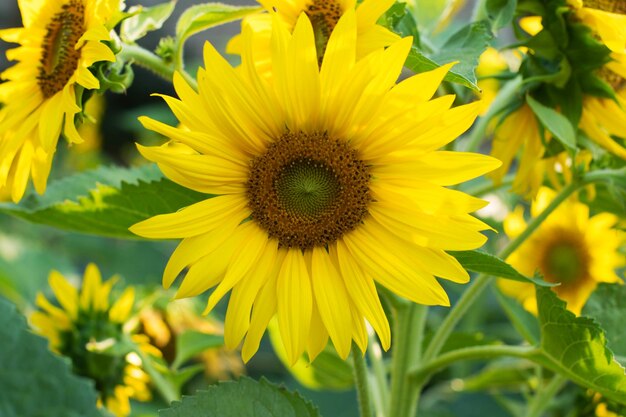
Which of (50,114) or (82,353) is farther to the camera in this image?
(82,353)

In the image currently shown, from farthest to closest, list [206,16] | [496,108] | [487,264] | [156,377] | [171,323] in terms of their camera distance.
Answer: [171,323], [156,377], [496,108], [206,16], [487,264]

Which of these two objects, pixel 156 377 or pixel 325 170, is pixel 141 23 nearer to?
pixel 325 170

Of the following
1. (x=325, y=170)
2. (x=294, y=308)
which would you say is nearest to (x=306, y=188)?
(x=325, y=170)

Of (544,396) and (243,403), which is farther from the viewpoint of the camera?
(544,396)

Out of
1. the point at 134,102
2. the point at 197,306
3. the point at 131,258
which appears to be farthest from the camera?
the point at 134,102

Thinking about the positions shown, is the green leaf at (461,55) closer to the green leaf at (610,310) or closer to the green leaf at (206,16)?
the green leaf at (206,16)

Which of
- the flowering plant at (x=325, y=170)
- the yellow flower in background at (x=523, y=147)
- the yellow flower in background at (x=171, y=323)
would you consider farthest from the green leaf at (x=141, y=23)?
the yellow flower in background at (x=171, y=323)

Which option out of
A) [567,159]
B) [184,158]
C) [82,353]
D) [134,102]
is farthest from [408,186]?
[134,102]

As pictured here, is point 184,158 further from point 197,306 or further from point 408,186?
point 197,306
